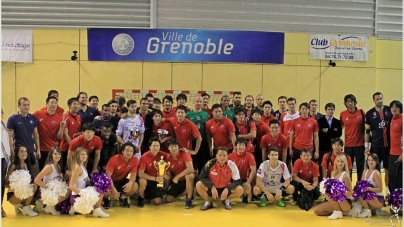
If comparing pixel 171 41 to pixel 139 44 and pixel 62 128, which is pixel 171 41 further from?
pixel 62 128

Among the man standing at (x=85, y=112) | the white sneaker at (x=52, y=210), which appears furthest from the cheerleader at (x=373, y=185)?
the man standing at (x=85, y=112)

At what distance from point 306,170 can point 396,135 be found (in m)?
1.65

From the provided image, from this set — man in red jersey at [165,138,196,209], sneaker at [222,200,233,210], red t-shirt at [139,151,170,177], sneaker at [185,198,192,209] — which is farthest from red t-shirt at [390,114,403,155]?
red t-shirt at [139,151,170,177]

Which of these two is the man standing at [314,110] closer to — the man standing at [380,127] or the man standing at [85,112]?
the man standing at [380,127]

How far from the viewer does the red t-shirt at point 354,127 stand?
9078 millimetres

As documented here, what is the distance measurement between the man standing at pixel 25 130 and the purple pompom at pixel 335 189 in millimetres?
4918

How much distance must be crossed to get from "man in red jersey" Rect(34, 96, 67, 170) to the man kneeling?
275 centimetres

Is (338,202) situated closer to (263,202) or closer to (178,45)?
(263,202)

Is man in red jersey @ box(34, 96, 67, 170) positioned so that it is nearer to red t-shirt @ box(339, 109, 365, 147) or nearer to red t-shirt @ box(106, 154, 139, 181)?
red t-shirt @ box(106, 154, 139, 181)

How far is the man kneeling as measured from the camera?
26.9 ft

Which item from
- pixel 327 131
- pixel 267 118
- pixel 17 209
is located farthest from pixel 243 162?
pixel 17 209

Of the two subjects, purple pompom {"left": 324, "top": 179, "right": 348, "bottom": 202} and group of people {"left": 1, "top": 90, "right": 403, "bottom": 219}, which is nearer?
purple pompom {"left": 324, "top": 179, "right": 348, "bottom": 202}

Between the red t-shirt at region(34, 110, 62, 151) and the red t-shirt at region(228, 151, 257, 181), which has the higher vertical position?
the red t-shirt at region(34, 110, 62, 151)

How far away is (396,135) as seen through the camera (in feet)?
26.2
